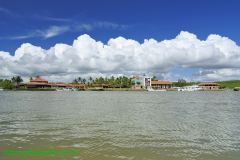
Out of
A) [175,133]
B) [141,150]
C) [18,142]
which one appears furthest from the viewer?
[175,133]

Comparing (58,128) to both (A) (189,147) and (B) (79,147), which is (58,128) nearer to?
(B) (79,147)

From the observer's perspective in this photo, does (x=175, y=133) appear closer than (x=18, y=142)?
No

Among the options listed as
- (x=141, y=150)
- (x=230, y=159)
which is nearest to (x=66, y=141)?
(x=141, y=150)

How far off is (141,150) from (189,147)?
8.17 ft

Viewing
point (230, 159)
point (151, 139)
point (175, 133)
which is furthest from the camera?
point (175, 133)

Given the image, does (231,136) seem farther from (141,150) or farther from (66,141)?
(66,141)

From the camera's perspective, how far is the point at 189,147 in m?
14.3

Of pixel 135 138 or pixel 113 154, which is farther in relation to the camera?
pixel 135 138

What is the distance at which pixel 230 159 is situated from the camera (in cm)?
1216

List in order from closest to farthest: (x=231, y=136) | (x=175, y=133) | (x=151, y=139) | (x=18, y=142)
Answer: (x=18, y=142), (x=151, y=139), (x=231, y=136), (x=175, y=133)

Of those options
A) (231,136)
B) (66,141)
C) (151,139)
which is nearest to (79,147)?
(66,141)

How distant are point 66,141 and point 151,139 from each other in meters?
4.73

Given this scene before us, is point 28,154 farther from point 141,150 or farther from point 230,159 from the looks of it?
point 230,159

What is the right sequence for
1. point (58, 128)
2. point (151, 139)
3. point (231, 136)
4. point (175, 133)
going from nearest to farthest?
point (151, 139) → point (231, 136) → point (175, 133) → point (58, 128)
